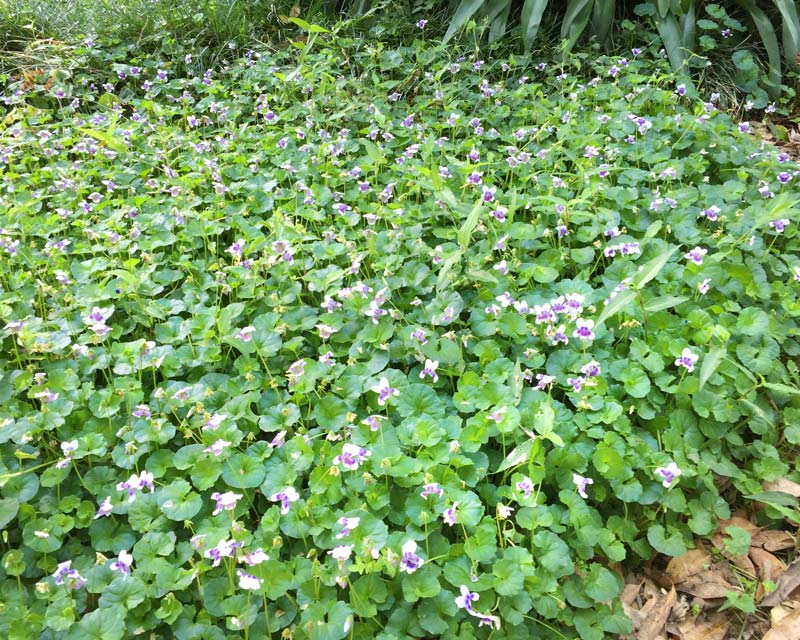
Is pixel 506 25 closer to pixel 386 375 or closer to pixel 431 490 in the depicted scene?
pixel 386 375

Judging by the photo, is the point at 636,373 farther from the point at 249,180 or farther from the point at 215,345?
the point at 249,180

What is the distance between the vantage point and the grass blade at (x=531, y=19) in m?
4.12

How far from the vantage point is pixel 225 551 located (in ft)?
5.00

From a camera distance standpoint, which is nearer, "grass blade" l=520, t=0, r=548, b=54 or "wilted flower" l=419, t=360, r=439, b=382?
"wilted flower" l=419, t=360, r=439, b=382

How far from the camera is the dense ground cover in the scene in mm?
1651

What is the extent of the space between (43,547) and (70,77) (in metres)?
3.67

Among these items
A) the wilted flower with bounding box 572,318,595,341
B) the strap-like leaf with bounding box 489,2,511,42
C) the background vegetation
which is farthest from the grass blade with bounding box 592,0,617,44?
the wilted flower with bounding box 572,318,595,341

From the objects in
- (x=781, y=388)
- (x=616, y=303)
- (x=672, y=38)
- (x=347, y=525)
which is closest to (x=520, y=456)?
(x=347, y=525)

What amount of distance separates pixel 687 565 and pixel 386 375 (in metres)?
1.08

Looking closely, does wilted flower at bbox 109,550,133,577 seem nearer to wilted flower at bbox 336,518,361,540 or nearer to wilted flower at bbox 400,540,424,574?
wilted flower at bbox 336,518,361,540

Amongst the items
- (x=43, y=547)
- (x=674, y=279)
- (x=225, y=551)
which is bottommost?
(x=43, y=547)

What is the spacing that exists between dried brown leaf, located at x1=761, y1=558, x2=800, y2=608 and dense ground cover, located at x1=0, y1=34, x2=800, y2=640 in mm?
170

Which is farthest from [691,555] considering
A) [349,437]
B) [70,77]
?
[70,77]

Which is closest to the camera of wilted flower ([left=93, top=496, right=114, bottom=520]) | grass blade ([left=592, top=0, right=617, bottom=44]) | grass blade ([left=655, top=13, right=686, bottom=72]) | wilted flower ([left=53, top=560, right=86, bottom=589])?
wilted flower ([left=53, top=560, right=86, bottom=589])
